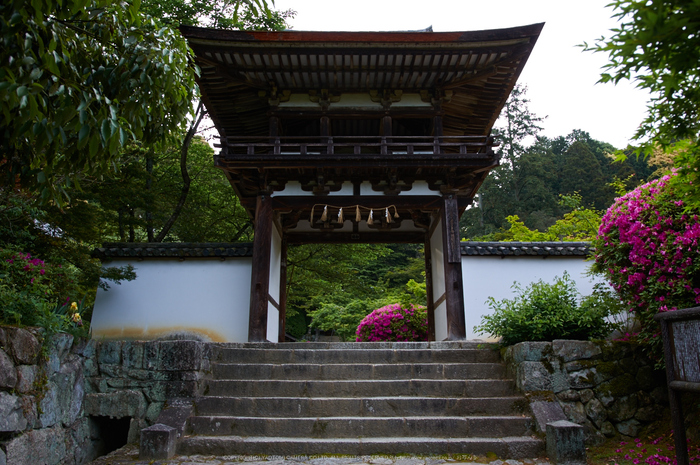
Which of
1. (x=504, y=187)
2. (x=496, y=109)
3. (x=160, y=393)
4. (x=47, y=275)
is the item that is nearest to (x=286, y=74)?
(x=496, y=109)

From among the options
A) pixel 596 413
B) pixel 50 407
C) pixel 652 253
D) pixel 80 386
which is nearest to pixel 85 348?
pixel 80 386

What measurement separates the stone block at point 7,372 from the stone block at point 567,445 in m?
5.07

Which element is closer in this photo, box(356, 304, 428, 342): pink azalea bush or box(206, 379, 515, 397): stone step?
box(206, 379, 515, 397): stone step

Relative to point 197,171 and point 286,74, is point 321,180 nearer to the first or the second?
point 286,74

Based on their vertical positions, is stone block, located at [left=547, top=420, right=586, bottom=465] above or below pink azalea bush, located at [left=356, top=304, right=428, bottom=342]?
below

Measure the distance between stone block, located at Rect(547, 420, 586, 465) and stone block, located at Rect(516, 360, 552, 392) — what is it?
0.81m

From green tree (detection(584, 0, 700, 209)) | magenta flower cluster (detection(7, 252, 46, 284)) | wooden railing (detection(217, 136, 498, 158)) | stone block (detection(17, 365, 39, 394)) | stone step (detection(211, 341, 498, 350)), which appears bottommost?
stone block (detection(17, 365, 39, 394))

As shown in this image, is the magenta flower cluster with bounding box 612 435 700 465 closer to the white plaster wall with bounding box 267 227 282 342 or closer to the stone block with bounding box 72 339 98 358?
the stone block with bounding box 72 339 98 358

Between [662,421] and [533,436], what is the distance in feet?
5.47

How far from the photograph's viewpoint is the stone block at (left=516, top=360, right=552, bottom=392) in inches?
206

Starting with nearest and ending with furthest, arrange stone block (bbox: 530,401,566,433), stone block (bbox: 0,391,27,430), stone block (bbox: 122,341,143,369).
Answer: stone block (bbox: 0,391,27,430) → stone block (bbox: 530,401,566,433) → stone block (bbox: 122,341,143,369)

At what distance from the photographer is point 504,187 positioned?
30.4 metres

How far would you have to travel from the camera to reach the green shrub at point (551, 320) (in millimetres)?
5684

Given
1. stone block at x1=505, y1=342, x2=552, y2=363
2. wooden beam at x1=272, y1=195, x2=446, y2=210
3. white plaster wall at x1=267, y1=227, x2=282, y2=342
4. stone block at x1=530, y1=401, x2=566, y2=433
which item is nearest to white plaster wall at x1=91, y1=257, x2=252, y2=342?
white plaster wall at x1=267, y1=227, x2=282, y2=342
